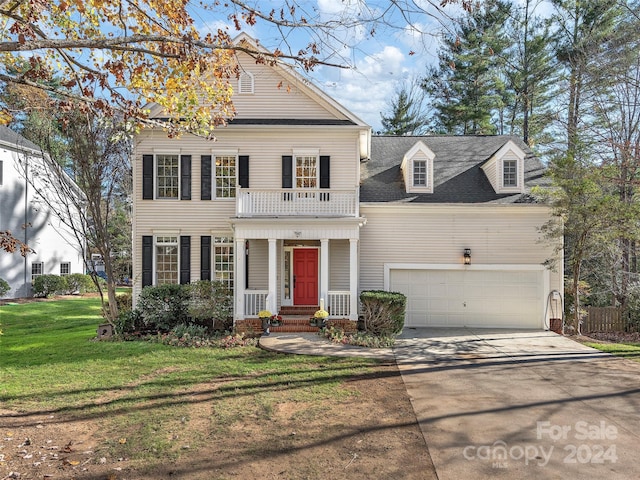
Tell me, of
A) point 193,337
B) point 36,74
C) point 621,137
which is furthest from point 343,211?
point 621,137

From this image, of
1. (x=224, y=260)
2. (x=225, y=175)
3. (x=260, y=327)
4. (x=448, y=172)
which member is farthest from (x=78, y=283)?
(x=448, y=172)

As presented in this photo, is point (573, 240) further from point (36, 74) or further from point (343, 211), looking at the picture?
point (36, 74)

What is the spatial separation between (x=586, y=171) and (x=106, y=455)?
13.8m

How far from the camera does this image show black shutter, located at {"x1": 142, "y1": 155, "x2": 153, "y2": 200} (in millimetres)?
13586

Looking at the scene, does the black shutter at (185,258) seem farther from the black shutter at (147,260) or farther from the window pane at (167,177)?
the window pane at (167,177)

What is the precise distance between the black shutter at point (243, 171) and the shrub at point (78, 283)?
57.2 ft

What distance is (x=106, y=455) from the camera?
471 cm

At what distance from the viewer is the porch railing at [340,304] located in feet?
39.5

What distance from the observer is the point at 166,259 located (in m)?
13.7

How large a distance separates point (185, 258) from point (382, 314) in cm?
706

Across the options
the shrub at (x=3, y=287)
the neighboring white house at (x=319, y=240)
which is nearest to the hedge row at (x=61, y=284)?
the shrub at (x=3, y=287)

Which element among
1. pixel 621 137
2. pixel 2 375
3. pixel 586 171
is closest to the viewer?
pixel 2 375

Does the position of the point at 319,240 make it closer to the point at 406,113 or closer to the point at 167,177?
the point at 167,177

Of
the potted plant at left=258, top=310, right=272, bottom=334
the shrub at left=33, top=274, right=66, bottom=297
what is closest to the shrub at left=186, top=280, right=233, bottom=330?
the potted plant at left=258, top=310, right=272, bottom=334
